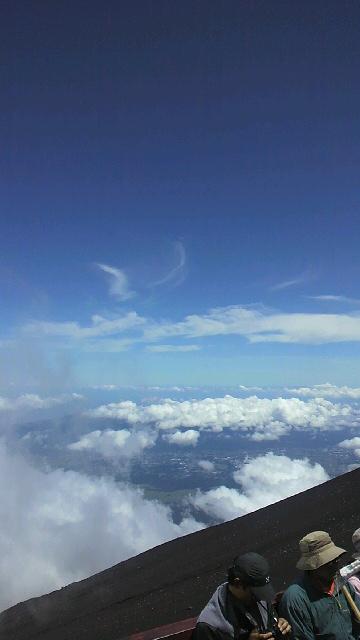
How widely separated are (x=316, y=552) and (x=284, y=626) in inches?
25.9

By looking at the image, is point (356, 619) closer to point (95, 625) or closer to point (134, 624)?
point (134, 624)

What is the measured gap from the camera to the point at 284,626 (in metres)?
3.84

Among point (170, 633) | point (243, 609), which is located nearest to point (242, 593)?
point (243, 609)

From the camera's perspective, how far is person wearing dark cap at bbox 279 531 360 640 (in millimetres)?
3928

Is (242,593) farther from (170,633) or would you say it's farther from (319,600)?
(319,600)

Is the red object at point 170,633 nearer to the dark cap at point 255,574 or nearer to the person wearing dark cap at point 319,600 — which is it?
the dark cap at point 255,574

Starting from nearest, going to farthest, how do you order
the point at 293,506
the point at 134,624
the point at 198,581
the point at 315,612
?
the point at 315,612
the point at 134,624
the point at 198,581
the point at 293,506

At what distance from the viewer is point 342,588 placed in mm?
4207

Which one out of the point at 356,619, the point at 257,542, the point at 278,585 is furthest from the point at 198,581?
the point at 356,619

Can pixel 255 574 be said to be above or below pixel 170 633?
above

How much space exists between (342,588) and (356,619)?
271 millimetres

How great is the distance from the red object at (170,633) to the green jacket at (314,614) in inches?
33.6

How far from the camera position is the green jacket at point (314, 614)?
3906 mm

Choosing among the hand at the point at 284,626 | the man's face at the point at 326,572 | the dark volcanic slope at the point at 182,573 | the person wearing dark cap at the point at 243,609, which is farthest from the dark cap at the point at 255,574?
the dark volcanic slope at the point at 182,573
